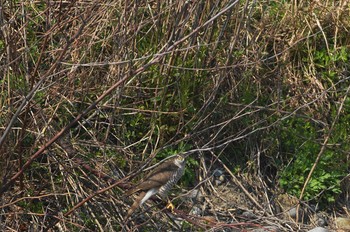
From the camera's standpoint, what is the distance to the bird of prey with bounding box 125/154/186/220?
573 centimetres

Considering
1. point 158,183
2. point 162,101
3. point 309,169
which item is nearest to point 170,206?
point 158,183

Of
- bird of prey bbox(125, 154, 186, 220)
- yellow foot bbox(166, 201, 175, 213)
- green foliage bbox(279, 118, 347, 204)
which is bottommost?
green foliage bbox(279, 118, 347, 204)

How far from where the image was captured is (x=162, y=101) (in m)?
6.49

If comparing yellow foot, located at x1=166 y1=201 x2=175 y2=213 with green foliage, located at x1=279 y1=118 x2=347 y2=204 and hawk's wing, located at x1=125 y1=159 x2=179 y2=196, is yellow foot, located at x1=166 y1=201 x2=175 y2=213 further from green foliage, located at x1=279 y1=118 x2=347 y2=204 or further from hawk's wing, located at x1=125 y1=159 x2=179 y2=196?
green foliage, located at x1=279 y1=118 x2=347 y2=204

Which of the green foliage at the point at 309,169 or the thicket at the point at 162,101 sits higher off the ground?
the thicket at the point at 162,101

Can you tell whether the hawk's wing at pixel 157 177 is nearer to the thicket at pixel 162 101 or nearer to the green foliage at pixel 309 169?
the thicket at pixel 162 101

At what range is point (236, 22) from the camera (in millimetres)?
6742

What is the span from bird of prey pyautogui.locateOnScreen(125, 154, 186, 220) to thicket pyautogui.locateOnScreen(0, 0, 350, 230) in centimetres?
16

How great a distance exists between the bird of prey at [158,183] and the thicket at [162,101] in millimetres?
160

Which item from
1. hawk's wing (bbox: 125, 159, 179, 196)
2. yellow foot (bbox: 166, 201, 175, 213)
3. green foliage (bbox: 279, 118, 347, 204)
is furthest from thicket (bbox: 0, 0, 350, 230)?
yellow foot (bbox: 166, 201, 175, 213)

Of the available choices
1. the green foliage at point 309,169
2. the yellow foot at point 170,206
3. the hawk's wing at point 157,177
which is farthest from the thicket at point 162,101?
the yellow foot at point 170,206

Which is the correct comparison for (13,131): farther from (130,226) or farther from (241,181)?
(241,181)

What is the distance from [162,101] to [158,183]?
0.92 m

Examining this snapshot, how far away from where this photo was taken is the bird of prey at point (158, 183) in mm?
5734
